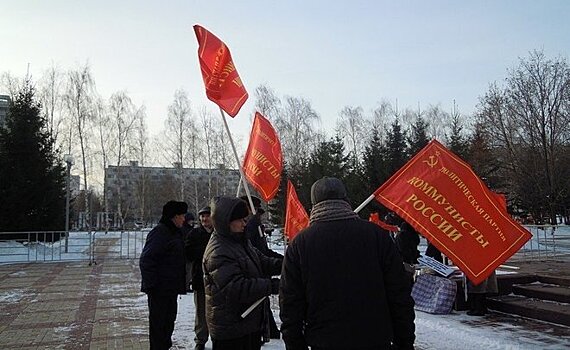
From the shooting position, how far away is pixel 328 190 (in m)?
3.05

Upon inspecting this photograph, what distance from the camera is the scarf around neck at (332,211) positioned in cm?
294

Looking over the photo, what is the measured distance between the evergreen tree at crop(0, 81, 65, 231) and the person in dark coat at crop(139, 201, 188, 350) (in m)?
20.9

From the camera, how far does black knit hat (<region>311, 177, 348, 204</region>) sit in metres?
3.04

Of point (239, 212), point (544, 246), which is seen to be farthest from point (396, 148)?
point (239, 212)

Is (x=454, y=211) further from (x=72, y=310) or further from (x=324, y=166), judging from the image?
(x=324, y=166)

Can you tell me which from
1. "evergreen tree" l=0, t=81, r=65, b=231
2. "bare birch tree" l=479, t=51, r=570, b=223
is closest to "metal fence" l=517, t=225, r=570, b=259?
"bare birch tree" l=479, t=51, r=570, b=223

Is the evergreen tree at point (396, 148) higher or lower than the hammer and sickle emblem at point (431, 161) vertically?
higher

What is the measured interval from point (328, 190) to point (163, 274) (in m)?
3.13

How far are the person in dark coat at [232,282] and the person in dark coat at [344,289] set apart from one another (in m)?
0.64

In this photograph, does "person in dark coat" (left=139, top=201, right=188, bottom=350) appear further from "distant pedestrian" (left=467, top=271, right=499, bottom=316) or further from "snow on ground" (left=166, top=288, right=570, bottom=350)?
"distant pedestrian" (left=467, top=271, right=499, bottom=316)

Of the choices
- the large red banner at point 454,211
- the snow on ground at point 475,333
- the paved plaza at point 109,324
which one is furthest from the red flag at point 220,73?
the paved plaza at point 109,324

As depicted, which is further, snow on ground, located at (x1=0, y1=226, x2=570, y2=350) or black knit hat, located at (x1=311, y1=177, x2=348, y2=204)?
snow on ground, located at (x1=0, y1=226, x2=570, y2=350)

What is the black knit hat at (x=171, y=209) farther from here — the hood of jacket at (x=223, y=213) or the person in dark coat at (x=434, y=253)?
the person in dark coat at (x=434, y=253)

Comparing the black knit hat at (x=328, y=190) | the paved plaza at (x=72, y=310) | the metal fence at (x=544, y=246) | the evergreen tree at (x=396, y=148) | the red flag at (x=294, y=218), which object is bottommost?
the paved plaza at (x=72, y=310)
